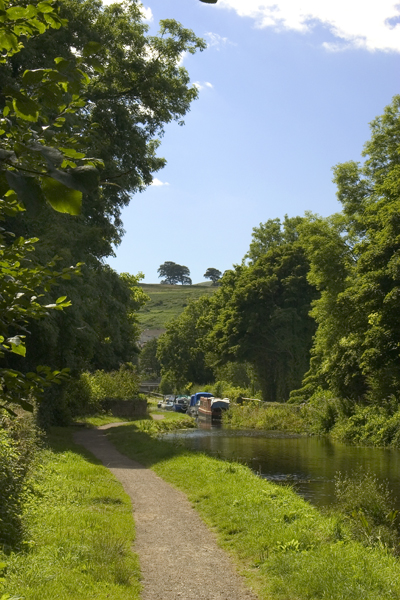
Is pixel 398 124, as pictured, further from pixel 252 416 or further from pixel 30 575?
pixel 30 575

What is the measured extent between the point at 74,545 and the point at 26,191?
780 centimetres

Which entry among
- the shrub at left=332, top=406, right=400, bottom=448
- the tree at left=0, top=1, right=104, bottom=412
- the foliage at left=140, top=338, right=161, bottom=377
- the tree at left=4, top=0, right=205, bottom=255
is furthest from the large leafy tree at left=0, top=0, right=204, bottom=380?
the foliage at left=140, top=338, right=161, bottom=377

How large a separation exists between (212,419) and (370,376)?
77.9ft

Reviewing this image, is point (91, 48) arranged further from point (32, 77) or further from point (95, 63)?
point (32, 77)

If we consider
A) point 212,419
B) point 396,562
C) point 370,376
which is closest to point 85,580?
point 396,562

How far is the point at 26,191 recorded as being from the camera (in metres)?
1.71

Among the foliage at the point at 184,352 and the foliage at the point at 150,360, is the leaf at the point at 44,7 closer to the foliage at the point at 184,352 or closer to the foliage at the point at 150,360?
the foliage at the point at 184,352

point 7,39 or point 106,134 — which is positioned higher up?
point 106,134

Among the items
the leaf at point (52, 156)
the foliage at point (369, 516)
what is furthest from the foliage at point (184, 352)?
the leaf at point (52, 156)

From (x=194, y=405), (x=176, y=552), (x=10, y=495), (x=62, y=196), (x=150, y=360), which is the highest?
(x=150, y=360)

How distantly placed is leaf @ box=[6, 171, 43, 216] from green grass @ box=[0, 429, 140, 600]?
353 cm

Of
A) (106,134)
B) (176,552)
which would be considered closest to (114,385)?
(106,134)

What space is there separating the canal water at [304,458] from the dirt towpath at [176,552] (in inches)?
168

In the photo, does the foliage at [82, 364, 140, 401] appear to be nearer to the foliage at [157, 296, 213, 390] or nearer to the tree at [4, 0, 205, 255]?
the tree at [4, 0, 205, 255]
